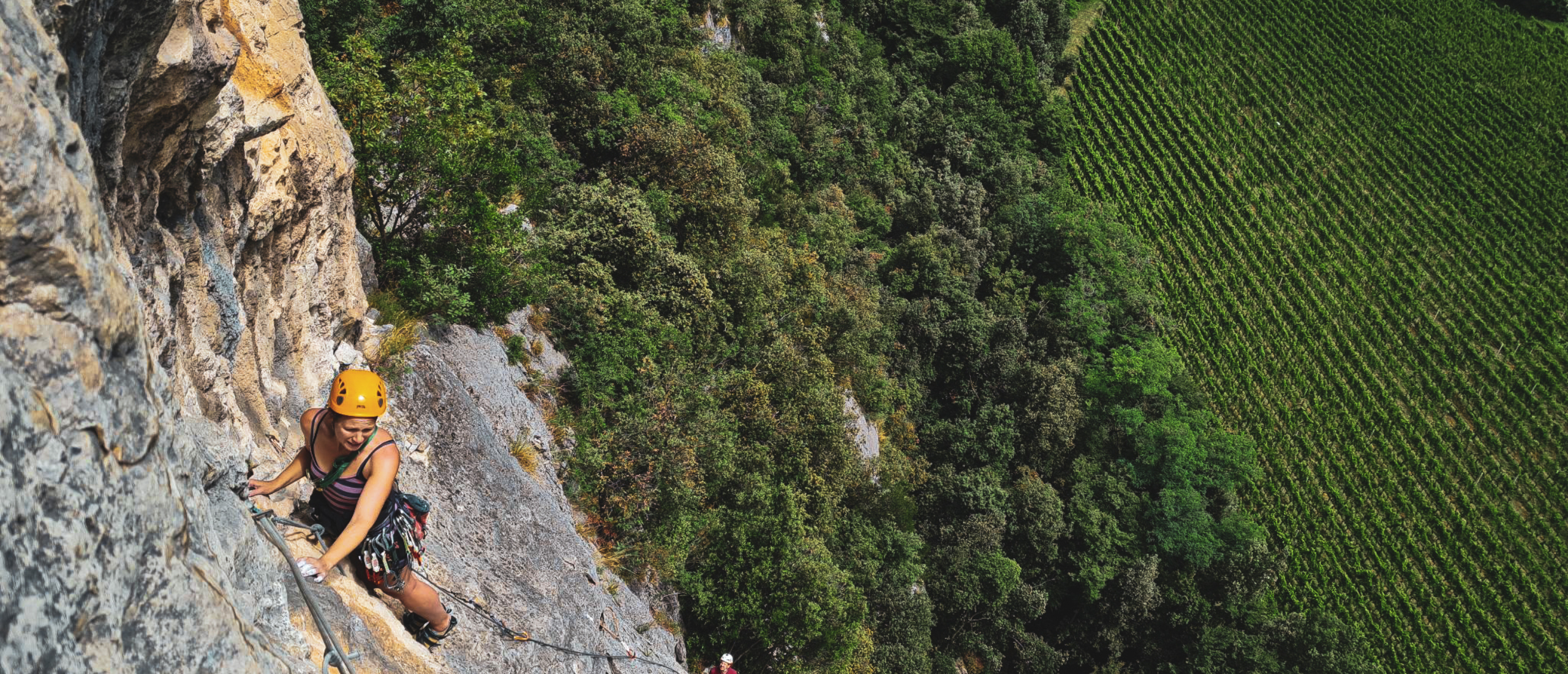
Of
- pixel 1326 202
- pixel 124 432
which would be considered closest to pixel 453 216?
pixel 124 432

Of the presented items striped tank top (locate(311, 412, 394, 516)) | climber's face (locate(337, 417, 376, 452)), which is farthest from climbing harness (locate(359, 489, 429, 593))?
climber's face (locate(337, 417, 376, 452))

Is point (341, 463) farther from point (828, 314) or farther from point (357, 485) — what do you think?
point (828, 314)

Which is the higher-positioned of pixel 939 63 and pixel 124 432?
pixel 124 432

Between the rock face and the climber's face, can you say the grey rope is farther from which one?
the climber's face

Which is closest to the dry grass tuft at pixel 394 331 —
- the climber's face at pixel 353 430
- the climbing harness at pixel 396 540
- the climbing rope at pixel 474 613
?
the climbing rope at pixel 474 613

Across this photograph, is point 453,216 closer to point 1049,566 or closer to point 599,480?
point 599,480

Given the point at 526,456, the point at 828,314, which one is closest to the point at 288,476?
the point at 526,456

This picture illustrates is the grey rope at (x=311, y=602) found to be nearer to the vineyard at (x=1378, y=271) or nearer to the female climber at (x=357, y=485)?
the female climber at (x=357, y=485)

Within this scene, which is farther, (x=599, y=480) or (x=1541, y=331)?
(x=1541, y=331)
